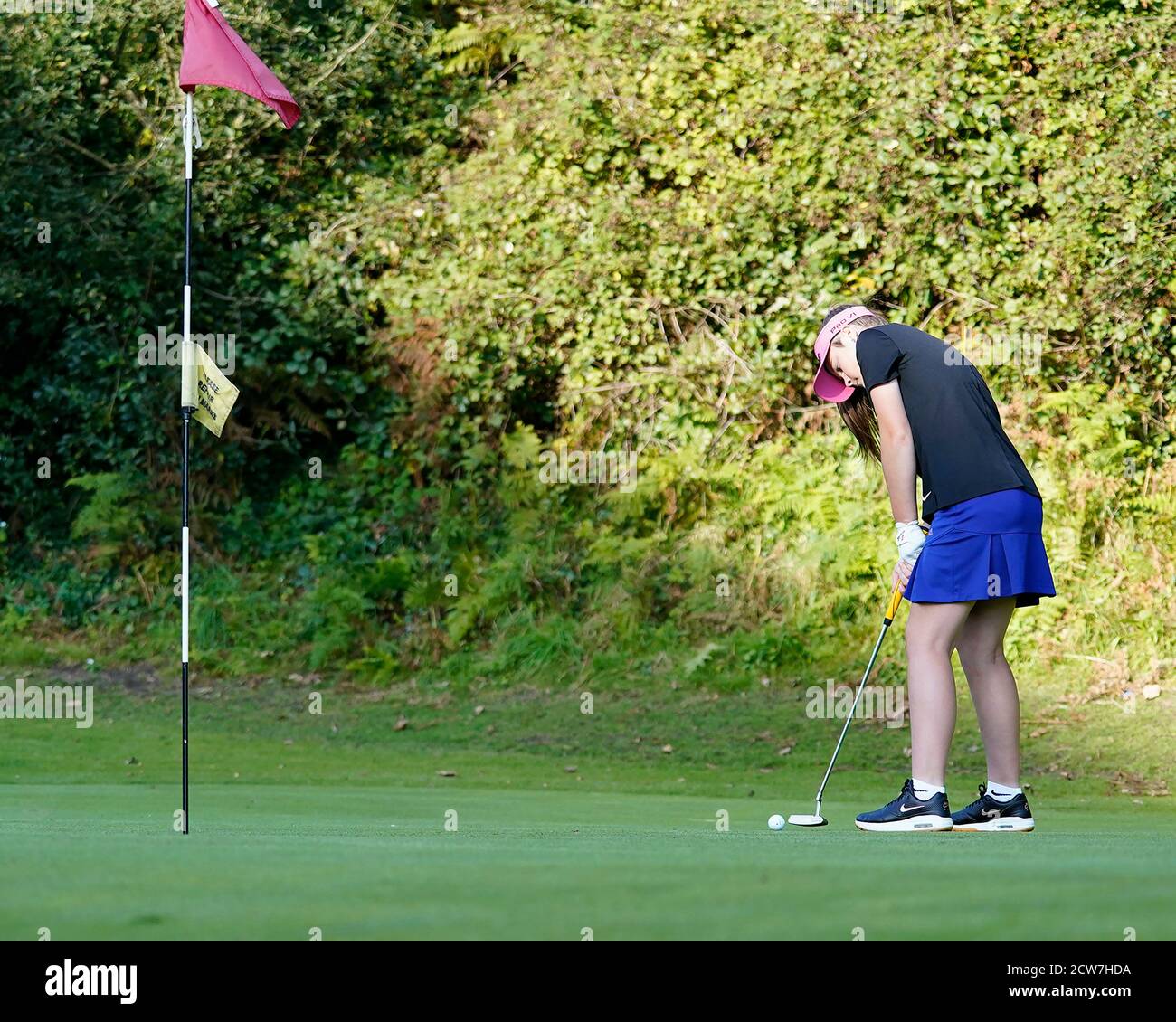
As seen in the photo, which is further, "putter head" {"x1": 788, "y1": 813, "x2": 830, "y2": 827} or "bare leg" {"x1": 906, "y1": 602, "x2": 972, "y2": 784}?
"putter head" {"x1": 788, "y1": 813, "x2": 830, "y2": 827}

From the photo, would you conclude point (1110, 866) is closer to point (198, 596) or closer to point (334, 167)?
point (198, 596)

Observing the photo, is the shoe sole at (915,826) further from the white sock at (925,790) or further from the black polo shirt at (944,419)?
the black polo shirt at (944,419)

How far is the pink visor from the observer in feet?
21.0

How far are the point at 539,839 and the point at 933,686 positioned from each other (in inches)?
64.4

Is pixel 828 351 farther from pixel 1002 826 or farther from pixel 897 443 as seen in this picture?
pixel 1002 826

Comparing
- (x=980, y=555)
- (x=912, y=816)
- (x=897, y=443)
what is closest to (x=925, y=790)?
(x=912, y=816)

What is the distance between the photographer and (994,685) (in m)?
6.25

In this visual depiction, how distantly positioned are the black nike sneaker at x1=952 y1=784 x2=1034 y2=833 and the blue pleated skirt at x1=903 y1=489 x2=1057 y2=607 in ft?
2.74

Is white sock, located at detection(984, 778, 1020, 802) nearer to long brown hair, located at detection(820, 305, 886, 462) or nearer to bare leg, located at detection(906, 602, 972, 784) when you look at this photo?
bare leg, located at detection(906, 602, 972, 784)

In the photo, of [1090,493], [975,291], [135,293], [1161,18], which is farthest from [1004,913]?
[135,293]

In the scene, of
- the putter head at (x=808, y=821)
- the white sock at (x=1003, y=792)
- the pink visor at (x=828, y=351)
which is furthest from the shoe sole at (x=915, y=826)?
the pink visor at (x=828, y=351)

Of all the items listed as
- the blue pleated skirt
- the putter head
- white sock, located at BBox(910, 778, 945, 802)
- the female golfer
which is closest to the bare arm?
the female golfer

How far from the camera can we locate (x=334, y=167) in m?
18.3

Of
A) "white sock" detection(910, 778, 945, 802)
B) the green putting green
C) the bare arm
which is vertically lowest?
"white sock" detection(910, 778, 945, 802)
